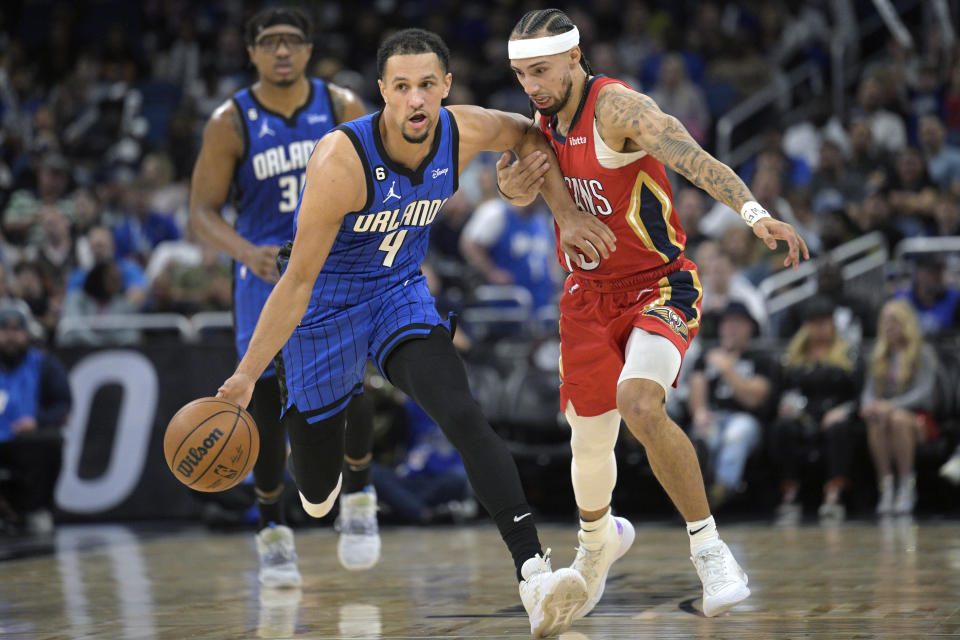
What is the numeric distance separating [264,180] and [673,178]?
24.3 ft

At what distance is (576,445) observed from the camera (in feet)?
18.2

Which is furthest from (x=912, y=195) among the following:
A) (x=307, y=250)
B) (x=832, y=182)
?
(x=307, y=250)

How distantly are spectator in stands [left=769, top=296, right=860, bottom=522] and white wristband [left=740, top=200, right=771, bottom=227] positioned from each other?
16.6 feet

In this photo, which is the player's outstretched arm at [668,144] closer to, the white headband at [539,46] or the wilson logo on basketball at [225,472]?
the white headband at [539,46]

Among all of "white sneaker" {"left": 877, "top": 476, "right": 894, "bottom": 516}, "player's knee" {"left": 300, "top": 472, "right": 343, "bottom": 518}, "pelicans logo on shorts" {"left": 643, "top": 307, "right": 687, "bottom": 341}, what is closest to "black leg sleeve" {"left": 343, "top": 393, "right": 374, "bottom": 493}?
"player's knee" {"left": 300, "top": 472, "right": 343, "bottom": 518}

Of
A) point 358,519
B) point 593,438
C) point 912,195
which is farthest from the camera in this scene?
point 912,195

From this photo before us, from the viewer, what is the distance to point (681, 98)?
13.8 metres

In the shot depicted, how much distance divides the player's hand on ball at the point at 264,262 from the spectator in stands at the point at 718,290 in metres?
4.72

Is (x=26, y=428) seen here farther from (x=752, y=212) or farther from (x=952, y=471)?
(x=752, y=212)

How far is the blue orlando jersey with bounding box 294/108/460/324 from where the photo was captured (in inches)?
201

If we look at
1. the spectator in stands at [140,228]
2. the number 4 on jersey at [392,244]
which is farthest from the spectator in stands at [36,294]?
the number 4 on jersey at [392,244]

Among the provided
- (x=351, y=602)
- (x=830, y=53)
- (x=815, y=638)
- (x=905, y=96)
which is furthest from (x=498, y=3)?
(x=815, y=638)

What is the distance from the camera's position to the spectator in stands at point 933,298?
10.1 m

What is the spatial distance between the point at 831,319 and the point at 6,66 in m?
11.2
